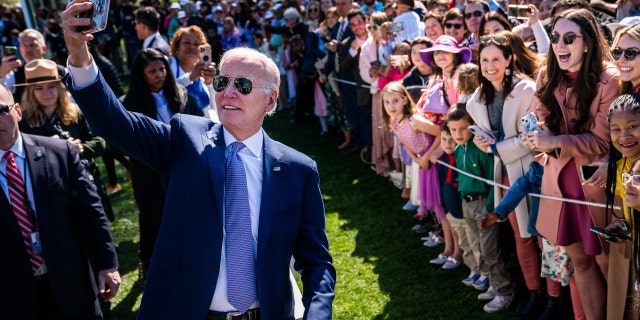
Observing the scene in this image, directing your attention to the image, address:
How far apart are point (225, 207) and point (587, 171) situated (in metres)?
2.64

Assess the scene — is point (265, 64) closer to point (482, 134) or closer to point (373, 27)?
point (482, 134)

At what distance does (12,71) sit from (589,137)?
7.33m

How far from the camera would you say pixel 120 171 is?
12156mm

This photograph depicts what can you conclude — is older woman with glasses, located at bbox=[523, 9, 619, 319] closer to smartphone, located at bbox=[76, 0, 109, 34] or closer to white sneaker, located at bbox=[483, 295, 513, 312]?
white sneaker, located at bbox=[483, 295, 513, 312]

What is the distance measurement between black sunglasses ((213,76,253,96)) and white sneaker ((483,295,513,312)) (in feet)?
11.6

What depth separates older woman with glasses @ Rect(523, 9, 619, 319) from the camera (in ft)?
15.1

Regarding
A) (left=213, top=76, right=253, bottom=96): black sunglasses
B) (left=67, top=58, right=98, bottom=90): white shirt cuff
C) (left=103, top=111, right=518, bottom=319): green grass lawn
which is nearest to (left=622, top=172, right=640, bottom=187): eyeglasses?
(left=213, top=76, right=253, bottom=96): black sunglasses

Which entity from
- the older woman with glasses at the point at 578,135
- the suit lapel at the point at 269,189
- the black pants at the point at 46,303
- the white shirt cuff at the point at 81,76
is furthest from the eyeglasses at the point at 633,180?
the black pants at the point at 46,303

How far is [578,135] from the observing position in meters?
4.63

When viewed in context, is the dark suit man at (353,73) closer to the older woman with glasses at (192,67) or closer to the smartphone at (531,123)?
the older woman with glasses at (192,67)

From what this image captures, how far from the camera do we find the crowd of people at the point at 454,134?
3.13 m

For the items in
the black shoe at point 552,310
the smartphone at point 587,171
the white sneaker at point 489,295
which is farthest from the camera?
the white sneaker at point 489,295

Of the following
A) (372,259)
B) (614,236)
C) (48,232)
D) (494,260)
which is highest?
(48,232)

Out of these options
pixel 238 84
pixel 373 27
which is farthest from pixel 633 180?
pixel 373 27
